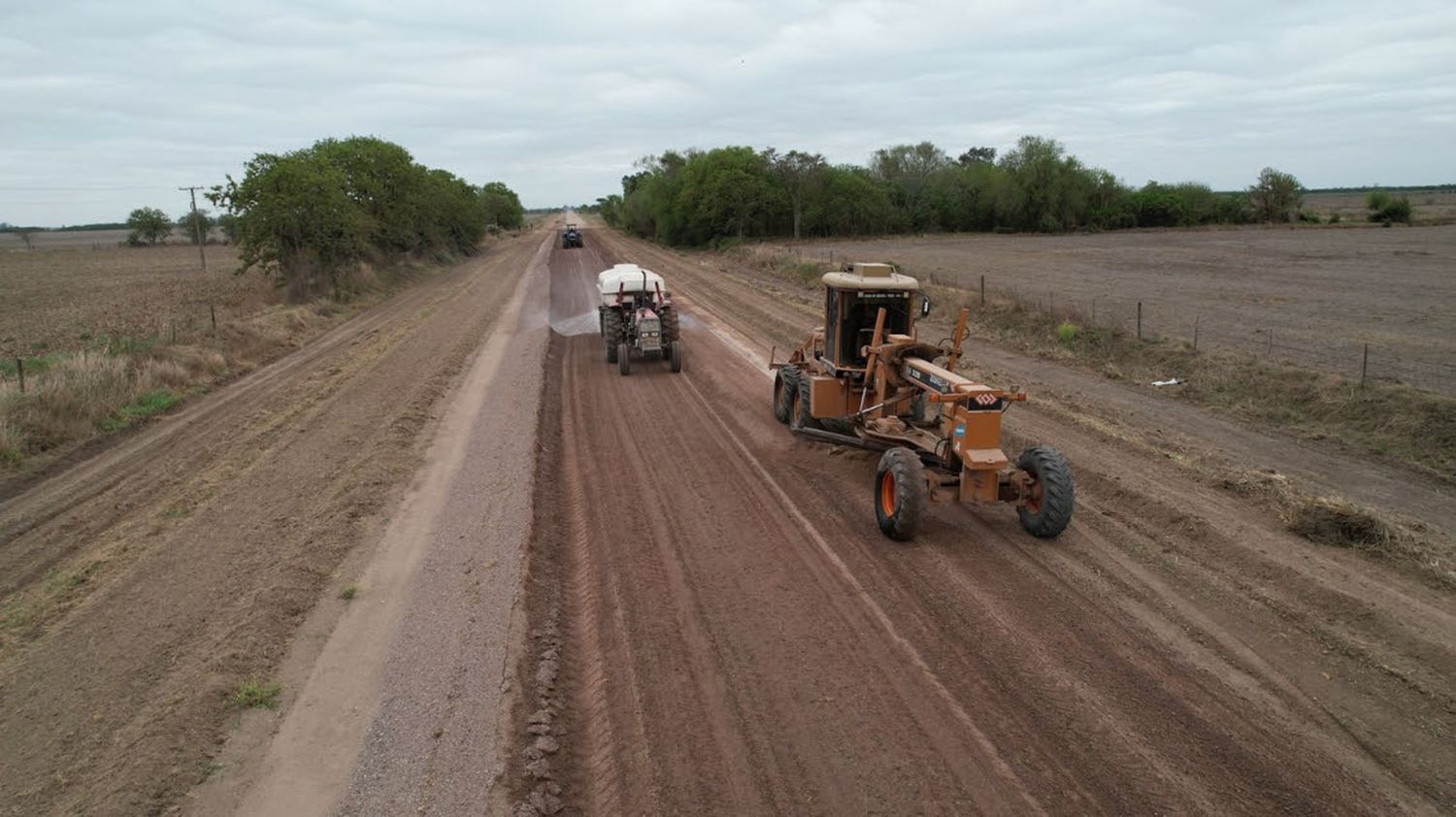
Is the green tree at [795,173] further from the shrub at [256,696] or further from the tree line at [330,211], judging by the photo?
the shrub at [256,696]

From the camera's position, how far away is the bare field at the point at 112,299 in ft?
79.7

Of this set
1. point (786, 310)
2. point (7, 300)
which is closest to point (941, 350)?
point (786, 310)

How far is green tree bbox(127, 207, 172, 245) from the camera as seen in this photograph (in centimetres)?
8475

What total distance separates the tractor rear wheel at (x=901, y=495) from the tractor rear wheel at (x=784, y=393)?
13.0ft

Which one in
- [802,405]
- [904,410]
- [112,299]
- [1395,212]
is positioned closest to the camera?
[904,410]

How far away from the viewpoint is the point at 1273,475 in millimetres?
10070

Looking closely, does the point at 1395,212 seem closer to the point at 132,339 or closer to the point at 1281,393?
the point at 1281,393

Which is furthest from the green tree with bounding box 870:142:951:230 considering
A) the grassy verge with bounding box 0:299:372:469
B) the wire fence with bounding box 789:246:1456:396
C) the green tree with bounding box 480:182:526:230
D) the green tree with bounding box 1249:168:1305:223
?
the grassy verge with bounding box 0:299:372:469

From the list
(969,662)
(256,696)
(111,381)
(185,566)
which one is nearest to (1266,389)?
(969,662)

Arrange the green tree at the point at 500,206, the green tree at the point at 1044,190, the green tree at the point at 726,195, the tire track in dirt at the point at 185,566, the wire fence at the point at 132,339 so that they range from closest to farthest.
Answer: the tire track in dirt at the point at 185,566, the wire fence at the point at 132,339, the green tree at the point at 726,195, the green tree at the point at 1044,190, the green tree at the point at 500,206

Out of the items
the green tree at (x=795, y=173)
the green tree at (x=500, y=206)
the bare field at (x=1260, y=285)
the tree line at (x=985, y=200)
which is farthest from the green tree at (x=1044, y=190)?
the green tree at (x=500, y=206)

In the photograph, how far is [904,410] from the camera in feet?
35.2

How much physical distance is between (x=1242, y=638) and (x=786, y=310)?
21570 mm

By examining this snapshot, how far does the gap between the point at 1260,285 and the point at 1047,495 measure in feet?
96.1
